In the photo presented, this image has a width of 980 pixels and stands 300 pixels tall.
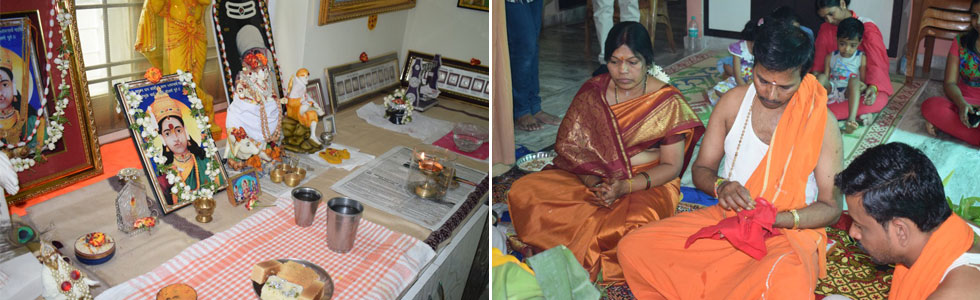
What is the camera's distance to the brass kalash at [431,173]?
10.2ft

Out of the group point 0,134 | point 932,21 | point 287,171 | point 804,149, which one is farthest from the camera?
point 287,171

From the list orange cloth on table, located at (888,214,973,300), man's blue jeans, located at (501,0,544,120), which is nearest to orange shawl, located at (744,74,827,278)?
orange cloth on table, located at (888,214,973,300)

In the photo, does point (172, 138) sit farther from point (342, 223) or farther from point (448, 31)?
point (448, 31)

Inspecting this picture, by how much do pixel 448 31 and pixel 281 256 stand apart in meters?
2.51

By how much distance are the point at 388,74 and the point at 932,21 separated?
11.6 feet

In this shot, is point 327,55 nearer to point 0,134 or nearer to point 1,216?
point 0,134

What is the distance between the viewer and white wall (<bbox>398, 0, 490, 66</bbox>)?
4.59 meters

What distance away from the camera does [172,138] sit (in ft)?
8.95

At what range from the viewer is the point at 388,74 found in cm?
480

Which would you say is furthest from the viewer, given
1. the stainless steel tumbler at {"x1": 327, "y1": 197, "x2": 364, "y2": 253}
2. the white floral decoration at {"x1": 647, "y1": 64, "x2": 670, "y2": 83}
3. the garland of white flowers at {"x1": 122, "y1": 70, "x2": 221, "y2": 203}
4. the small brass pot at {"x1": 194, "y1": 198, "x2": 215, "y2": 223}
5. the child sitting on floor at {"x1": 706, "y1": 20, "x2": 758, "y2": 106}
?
the small brass pot at {"x1": 194, "y1": 198, "x2": 215, "y2": 223}

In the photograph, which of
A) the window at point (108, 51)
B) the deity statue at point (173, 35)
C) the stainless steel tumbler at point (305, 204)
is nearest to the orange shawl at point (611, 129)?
the stainless steel tumbler at point (305, 204)

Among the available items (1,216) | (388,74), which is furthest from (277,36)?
(1,216)

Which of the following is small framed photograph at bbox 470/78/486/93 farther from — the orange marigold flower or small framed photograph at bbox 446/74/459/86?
the orange marigold flower

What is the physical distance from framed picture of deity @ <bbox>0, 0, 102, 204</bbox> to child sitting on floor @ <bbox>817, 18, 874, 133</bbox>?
281 centimetres
